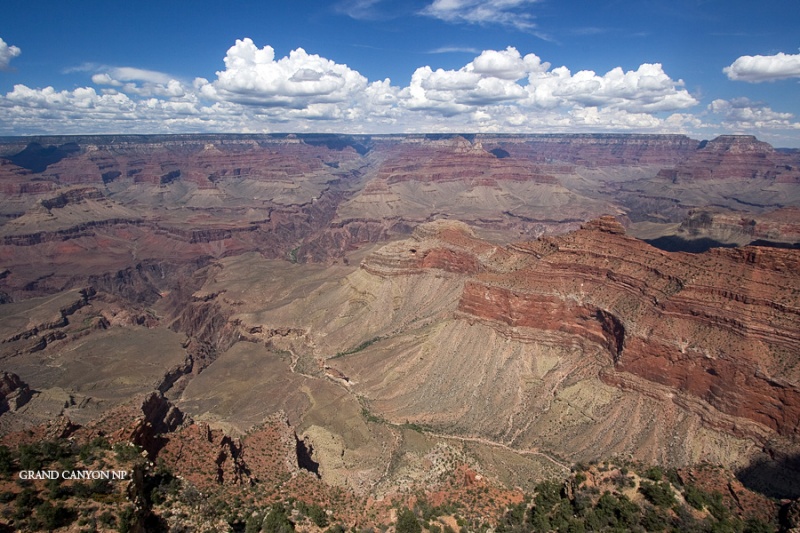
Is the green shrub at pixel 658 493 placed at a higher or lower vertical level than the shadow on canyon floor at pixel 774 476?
higher

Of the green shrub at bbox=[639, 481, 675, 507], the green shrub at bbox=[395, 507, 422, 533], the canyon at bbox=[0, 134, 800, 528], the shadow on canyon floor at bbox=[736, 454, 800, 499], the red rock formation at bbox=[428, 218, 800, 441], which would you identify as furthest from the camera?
the red rock formation at bbox=[428, 218, 800, 441]

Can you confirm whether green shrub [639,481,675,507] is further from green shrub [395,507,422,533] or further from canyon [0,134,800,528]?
canyon [0,134,800,528]

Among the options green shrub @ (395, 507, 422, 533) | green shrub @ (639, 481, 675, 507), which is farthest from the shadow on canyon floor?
green shrub @ (395, 507, 422, 533)

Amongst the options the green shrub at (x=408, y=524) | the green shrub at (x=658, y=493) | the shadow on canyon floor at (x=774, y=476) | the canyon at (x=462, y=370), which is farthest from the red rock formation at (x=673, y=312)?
the green shrub at (x=408, y=524)

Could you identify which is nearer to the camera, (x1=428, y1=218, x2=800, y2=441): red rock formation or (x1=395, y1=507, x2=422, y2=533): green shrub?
(x1=395, y1=507, x2=422, y2=533): green shrub

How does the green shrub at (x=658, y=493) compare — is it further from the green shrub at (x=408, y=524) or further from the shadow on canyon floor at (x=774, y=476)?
the shadow on canyon floor at (x=774, y=476)

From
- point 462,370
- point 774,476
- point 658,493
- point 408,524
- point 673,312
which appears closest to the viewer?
point 658,493

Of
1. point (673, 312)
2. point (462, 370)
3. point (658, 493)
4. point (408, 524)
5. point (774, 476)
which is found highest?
point (673, 312)

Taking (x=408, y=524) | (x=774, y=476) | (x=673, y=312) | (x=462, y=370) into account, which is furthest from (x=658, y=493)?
(x=462, y=370)

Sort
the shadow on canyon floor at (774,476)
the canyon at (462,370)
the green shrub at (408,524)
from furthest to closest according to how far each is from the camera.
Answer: the canyon at (462,370), the shadow on canyon floor at (774,476), the green shrub at (408,524)

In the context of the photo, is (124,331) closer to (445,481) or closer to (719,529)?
(445,481)

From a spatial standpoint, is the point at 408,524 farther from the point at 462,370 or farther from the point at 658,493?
the point at 462,370
